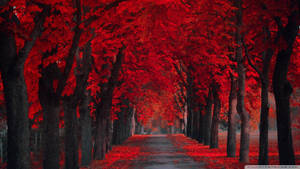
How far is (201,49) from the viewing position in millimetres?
30281

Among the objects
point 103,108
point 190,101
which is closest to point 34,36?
point 103,108

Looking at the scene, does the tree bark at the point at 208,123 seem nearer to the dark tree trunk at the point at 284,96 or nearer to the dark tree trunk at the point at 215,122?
the dark tree trunk at the point at 215,122

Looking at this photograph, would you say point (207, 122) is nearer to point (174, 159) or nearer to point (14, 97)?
point (174, 159)

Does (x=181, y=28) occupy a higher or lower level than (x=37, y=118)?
higher

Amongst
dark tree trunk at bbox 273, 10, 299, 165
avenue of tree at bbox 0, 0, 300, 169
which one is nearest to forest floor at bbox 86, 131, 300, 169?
avenue of tree at bbox 0, 0, 300, 169

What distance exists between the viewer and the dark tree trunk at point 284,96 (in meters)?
15.2

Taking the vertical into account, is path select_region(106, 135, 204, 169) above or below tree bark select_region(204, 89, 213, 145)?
below

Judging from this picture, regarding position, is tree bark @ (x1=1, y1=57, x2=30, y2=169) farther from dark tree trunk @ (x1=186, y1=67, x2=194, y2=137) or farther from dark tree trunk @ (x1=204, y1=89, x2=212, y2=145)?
dark tree trunk @ (x1=186, y1=67, x2=194, y2=137)

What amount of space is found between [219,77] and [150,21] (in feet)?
45.9

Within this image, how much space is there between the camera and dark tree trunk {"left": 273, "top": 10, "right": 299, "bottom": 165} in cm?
1519

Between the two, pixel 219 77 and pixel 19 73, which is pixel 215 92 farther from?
pixel 19 73

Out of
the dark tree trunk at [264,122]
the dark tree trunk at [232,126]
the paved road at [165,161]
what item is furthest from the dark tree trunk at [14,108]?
the dark tree trunk at [232,126]

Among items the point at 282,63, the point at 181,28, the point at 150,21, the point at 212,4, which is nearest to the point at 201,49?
the point at 181,28

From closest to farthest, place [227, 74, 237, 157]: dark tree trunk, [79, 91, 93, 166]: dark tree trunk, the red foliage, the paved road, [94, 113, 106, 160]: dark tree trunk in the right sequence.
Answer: the paved road, the red foliage, [79, 91, 93, 166]: dark tree trunk, [94, 113, 106, 160]: dark tree trunk, [227, 74, 237, 157]: dark tree trunk
